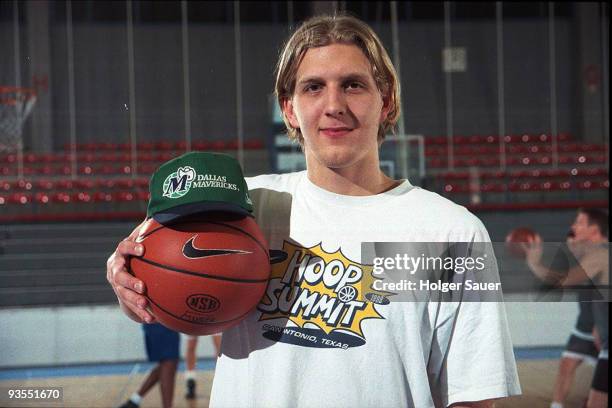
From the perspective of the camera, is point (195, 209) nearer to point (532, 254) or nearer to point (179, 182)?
point (179, 182)

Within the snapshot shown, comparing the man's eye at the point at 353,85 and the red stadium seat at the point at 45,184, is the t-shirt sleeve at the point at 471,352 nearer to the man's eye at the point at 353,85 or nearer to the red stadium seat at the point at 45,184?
the man's eye at the point at 353,85

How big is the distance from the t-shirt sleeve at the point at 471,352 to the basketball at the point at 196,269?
0.36m

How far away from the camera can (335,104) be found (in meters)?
1.36

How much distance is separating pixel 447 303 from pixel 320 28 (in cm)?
54

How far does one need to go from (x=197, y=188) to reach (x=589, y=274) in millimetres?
1268

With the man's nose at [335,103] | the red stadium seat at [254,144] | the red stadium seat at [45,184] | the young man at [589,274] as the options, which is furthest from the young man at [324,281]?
the red stadium seat at [45,184]

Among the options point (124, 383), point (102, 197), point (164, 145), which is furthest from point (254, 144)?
point (124, 383)

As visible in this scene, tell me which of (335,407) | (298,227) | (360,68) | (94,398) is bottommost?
(94,398)

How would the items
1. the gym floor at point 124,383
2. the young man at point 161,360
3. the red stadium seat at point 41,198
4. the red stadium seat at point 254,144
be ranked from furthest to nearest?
the red stadium seat at point 41,198, the red stadium seat at point 254,144, the young man at point 161,360, the gym floor at point 124,383

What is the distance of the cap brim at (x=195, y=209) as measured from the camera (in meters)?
1.23

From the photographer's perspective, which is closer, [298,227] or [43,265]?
[298,227]

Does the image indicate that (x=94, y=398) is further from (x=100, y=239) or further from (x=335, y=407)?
(x=335, y=407)

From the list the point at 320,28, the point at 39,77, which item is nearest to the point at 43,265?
the point at 39,77

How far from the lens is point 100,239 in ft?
8.56
